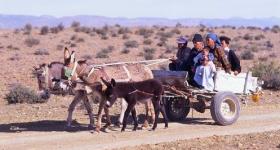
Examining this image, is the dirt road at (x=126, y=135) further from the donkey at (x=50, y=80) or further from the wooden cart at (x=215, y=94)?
the donkey at (x=50, y=80)

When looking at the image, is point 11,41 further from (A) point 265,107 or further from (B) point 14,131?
(B) point 14,131

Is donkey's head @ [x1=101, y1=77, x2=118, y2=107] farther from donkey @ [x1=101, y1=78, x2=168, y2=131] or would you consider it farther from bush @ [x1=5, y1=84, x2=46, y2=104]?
bush @ [x1=5, y1=84, x2=46, y2=104]

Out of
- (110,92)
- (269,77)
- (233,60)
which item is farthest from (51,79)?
(269,77)

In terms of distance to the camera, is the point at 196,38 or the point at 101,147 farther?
the point at 196,38

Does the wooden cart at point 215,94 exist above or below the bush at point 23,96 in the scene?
above

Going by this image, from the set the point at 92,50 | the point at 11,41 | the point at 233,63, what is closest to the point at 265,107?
the point at 233,63

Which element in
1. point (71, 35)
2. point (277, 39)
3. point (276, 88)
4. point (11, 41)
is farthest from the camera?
point (277, 39)

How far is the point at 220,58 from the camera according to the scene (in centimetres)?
1778

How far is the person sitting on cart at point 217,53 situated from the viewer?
17.7 metres

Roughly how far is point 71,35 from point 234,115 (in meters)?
47.8

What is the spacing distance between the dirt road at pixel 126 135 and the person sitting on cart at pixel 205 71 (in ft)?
3.44

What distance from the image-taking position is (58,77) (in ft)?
53.0

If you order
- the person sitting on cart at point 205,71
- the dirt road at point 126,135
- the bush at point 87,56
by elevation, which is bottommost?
the bush at point 87,56

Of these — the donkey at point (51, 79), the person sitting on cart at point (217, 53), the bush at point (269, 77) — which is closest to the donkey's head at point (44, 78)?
the donkey at point (51, 79)
